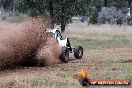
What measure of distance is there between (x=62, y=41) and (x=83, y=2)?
2149cm

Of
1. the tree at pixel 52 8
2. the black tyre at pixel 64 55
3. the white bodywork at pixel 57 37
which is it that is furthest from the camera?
the tree at pixel 52 8

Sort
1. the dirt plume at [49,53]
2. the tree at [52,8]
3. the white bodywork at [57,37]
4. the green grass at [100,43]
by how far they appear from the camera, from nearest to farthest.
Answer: the dirt plume at [49,53]
the white bodywork at [57,37]
the green grass at [100,43]
the tree at [52,8]

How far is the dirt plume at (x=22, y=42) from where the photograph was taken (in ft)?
52.4

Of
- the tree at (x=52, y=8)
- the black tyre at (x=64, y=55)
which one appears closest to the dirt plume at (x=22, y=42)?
the black tyre at (x=64, y=55)

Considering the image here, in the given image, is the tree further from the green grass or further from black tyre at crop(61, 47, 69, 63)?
black tyre at crop(61, 47, 69, 63)

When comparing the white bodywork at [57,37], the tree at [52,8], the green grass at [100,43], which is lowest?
the green grass at [100,43]

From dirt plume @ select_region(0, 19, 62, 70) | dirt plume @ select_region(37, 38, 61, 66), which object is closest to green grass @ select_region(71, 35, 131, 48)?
dirt plume @ select_region(37, 38, 61, 66)

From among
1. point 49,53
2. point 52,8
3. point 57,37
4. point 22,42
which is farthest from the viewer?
point 52,8

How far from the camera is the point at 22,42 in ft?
53.9

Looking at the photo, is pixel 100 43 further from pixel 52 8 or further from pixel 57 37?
pixel 57 37

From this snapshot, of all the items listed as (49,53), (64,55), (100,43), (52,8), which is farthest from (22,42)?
(52,8)

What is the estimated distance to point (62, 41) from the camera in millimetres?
19547

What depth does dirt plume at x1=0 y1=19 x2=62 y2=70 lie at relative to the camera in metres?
16.0

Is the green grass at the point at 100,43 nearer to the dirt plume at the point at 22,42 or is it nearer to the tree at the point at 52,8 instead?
the tree at the point at 52,8
